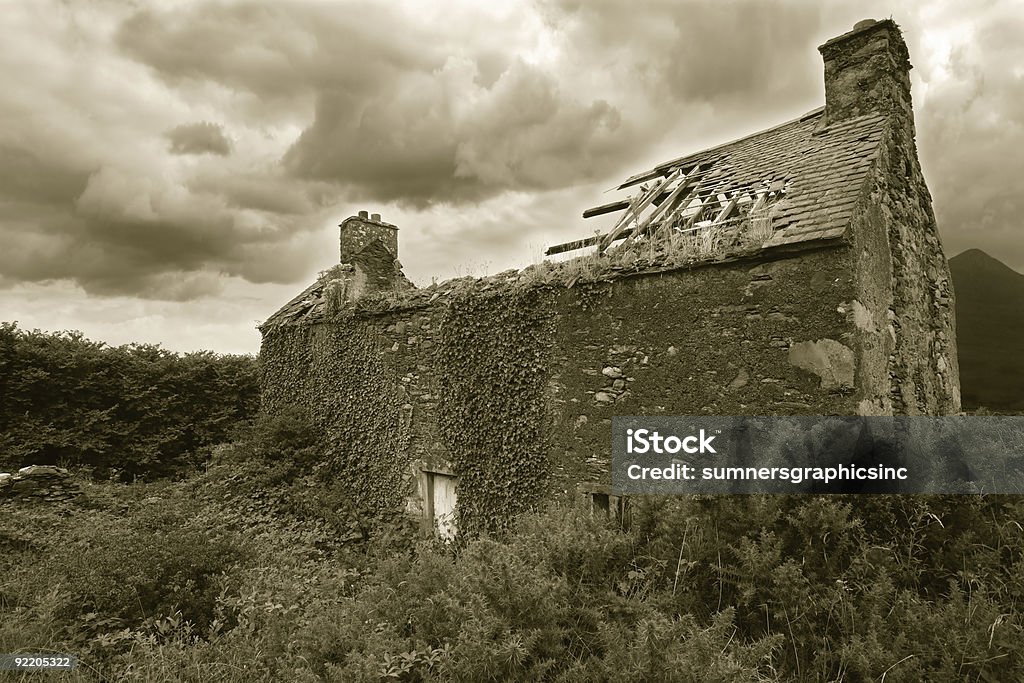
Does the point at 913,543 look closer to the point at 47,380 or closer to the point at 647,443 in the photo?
the point at 647,443

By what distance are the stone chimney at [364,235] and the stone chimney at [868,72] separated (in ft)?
29.5

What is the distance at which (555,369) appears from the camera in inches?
299

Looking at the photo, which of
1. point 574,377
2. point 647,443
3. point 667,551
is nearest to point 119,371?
point 574,377

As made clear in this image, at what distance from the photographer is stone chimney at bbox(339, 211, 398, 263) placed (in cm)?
1293

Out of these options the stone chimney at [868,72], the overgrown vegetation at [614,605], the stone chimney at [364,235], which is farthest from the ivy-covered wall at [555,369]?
the stone chimney at [868,72]

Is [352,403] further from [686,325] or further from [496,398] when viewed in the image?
[686,325]

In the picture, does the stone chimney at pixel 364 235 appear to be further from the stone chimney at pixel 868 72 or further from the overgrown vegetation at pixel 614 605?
the stone chimney at pixel 868 72

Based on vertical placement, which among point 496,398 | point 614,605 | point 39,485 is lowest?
point 614,605

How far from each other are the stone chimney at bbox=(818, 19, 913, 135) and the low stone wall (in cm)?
1397

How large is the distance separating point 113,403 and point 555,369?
36.8ft

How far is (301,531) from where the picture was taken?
9.20 m

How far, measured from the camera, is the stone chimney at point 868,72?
764cm

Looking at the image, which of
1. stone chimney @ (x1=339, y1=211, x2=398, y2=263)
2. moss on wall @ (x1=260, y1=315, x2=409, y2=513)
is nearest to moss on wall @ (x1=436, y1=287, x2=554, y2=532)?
moss on wall @ (x1=260, y1=315, x2=409, y2=513)

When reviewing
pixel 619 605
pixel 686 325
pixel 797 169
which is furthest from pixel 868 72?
pixel 619 605
